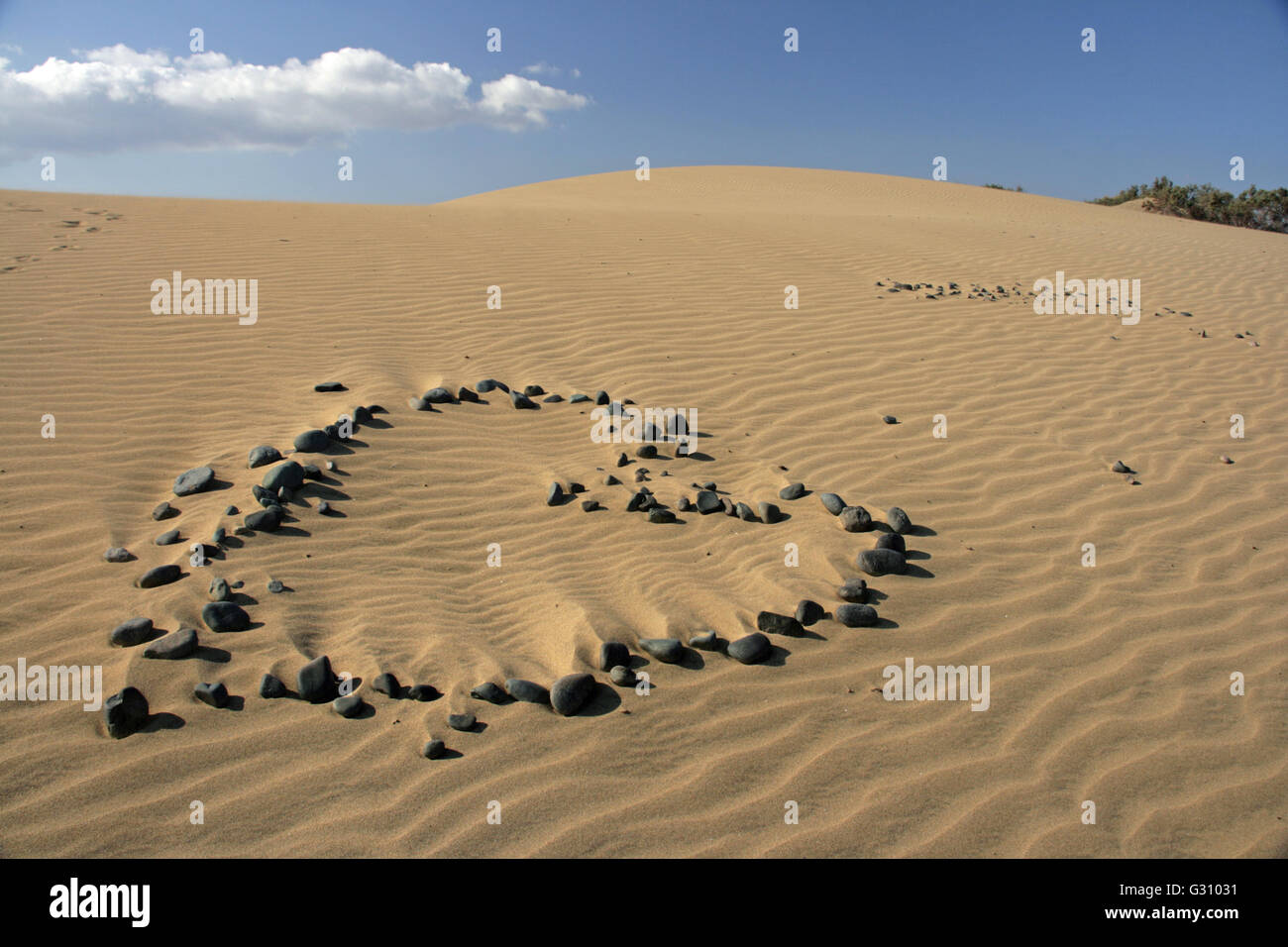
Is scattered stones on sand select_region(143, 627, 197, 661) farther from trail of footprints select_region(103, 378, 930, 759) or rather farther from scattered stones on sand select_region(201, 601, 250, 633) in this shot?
scattered stones on sand select_region(201, 601, 250, 633)

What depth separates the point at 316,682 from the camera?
9.89 ft

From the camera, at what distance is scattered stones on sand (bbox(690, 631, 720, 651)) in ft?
11.1

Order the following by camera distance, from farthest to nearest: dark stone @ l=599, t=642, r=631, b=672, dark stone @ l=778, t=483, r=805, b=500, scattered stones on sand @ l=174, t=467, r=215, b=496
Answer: dark stone @ l=778, t=483, r=805, b=500
scattered stones on sand @ l=174, t=467, r=215, b=496
dark stone @ l=599, t=642, r=631, b=672

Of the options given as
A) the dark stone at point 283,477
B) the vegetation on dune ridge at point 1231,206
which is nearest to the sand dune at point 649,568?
the dark stone at point 283,477

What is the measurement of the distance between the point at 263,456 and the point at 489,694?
2660mm

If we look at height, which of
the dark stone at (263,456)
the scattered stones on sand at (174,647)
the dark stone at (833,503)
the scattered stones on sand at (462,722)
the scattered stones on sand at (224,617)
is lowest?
the scattered stones on sand at (462,722)

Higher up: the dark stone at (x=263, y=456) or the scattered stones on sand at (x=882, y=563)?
the dark stone at (x=263, y=456)

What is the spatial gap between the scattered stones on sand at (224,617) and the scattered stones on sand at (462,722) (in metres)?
1.15

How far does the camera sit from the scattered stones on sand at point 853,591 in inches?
149

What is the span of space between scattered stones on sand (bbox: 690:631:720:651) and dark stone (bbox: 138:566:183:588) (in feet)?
8.25

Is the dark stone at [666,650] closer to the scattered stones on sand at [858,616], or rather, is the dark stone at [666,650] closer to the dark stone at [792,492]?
the scattered stones on sand at [858,616]

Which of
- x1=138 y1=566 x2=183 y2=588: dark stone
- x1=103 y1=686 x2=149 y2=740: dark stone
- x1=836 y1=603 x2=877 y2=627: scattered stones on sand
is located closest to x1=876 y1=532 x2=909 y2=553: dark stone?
x1=836 y1=603 x2=877 y2=627: scattered stones on sand
